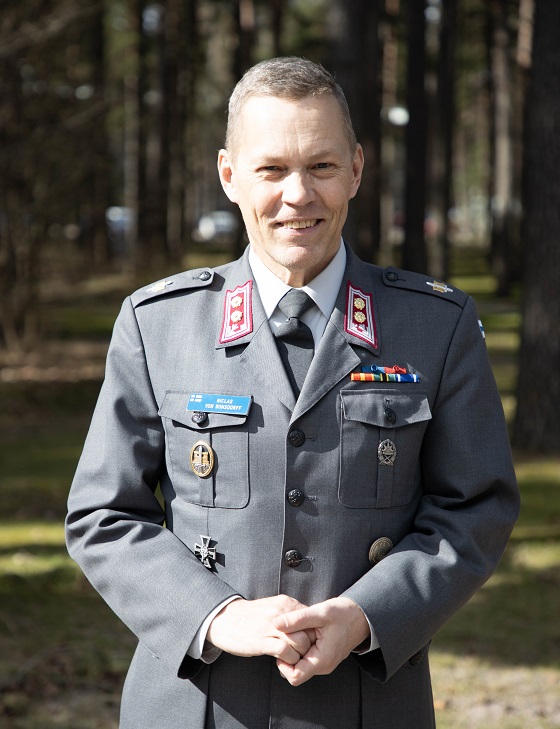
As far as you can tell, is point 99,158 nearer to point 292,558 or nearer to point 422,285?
point 422,285

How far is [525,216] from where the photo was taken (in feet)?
32.7

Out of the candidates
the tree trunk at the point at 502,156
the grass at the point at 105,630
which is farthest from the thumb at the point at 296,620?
the tree trunk at the point at 502,156

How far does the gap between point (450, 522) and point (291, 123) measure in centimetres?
89

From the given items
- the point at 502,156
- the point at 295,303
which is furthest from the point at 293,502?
the point at 502,156

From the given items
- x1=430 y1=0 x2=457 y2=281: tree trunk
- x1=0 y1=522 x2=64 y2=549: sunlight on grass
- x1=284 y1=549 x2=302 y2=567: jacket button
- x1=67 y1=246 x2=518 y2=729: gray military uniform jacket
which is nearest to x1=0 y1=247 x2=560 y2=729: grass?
x1=0 y1=522 x2=64 y2=549: sunlight on grass

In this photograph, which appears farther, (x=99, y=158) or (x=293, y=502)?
(x=99, y=158)

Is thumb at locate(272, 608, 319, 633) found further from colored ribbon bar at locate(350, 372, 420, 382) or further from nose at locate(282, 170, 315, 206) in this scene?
nose at locate(282, 170, 315, 206)

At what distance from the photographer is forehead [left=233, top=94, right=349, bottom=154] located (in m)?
2.18

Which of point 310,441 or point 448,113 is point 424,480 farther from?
point 448,113

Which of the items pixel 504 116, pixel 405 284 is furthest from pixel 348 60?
pixel 504 116

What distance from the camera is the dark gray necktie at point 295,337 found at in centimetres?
234

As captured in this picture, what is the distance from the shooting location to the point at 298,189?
2193 millimetres

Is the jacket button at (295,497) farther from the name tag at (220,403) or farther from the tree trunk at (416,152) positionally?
the tree trunk at (416,152)

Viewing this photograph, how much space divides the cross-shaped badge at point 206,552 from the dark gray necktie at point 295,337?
386 millimetres
